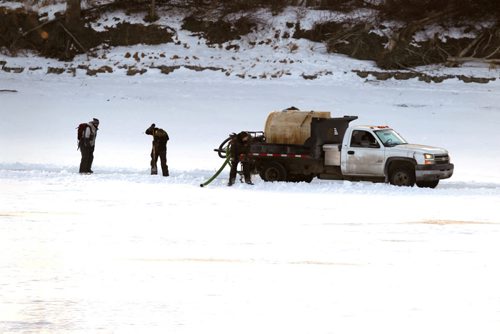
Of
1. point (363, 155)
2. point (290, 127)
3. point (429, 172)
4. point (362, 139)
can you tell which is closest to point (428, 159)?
point (429, 172)

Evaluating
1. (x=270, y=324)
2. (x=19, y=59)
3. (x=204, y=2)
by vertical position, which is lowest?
(x=270, y=324)

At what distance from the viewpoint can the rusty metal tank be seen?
2420 centimetres

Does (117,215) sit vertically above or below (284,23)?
below

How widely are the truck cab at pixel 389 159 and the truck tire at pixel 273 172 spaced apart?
1.54 metres

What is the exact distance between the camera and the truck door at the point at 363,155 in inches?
906

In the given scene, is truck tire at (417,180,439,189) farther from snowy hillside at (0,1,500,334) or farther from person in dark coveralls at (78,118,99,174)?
person in dark coveralls at (78,118,99,174)

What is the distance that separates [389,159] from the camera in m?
22.9

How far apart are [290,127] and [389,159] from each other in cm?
284

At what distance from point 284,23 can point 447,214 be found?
29365 mm

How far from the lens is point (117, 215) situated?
17.3m

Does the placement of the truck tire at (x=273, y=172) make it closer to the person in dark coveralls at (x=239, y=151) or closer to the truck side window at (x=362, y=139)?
the person in dark coveralls at (x=239, y=151)

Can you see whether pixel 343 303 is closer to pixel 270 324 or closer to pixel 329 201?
pixel 270 324

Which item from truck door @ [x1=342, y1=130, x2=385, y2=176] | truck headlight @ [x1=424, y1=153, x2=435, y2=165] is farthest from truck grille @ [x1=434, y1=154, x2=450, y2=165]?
truck door @ [x1=342, y1=130, x2=385, y2=176]

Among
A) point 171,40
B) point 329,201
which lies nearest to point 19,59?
point 171,40
